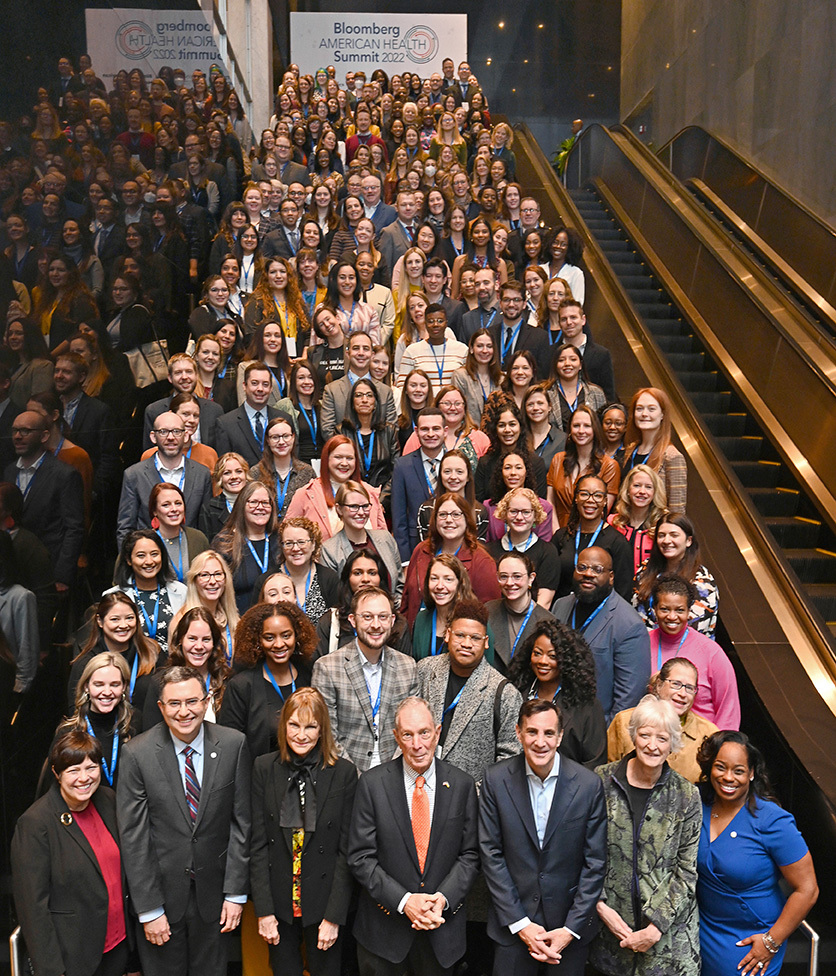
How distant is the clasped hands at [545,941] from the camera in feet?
12.8

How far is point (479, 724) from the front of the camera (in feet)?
14.6

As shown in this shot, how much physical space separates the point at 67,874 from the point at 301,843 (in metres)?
0.90

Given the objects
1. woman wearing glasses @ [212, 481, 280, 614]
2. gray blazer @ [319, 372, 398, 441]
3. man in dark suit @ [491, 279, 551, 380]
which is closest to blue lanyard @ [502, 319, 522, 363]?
man in dark suit @ [491, 279, 551, 380]

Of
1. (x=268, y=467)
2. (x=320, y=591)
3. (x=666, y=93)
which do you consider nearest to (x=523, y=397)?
(x=268, y=467)

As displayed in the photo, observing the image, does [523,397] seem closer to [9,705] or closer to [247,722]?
[247,722]

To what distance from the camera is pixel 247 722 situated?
4.54 meters

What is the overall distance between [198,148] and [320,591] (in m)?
8.10

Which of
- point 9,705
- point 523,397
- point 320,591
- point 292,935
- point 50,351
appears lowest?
point 292,935

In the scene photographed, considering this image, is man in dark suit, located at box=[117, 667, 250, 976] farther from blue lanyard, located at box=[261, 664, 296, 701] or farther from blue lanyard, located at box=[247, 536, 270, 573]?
blue lanyard, located at box=[247, 536, 270, 573]

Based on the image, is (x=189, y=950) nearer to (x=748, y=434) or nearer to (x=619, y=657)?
(x=619, y=657)

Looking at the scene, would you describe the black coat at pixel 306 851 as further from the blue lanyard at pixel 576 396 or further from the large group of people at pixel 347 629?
the blue lanyard at pixel 576 396

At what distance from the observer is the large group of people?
4.01 meters

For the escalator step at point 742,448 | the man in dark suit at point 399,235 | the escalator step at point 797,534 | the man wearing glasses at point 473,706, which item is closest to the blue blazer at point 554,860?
the man wearing glasses at point 473,706

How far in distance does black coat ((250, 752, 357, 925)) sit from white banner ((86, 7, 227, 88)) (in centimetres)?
594
